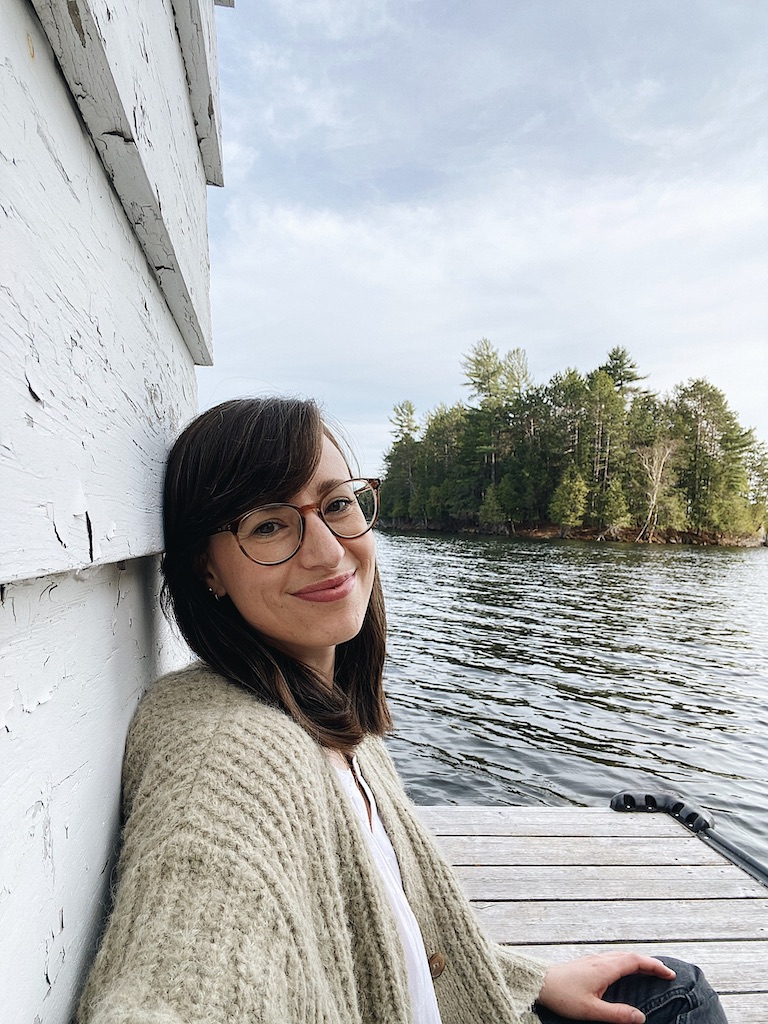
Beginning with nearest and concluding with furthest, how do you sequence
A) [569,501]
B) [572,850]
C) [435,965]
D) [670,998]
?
[435,965], [670,998], [572,850], [569,501]

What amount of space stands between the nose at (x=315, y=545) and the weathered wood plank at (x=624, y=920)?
1.71m

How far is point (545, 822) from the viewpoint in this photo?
301 cm

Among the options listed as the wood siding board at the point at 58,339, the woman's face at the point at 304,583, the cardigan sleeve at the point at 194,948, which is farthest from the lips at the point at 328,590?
the cardigan sleeve at the point at 194,948

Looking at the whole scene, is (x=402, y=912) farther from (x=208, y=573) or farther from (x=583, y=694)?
(x=583, y=694)

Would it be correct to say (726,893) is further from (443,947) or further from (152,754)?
(152,754)

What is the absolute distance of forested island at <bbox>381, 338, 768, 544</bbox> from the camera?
1375 inches

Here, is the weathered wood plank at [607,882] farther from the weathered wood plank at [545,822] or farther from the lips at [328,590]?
the lips at [328,590]

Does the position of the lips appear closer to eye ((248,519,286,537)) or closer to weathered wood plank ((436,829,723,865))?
eye ((248,519,286,537))

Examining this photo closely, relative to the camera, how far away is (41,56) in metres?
0.46

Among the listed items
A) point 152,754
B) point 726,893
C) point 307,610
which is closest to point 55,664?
point 152,754

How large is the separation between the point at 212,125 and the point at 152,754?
5.22 ft

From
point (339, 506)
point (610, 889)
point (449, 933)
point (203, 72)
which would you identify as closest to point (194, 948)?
point (339, 506)

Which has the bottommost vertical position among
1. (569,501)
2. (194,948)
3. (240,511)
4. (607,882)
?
(607,882)

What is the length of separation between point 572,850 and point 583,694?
5.33m
